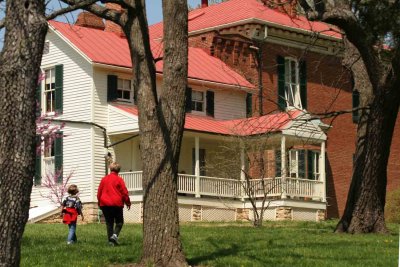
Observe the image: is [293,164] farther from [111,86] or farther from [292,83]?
[111,86]

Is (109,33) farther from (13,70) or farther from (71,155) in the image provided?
(13,70)

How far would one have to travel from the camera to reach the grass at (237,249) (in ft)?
46.6

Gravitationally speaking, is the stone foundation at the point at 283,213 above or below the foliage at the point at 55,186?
below

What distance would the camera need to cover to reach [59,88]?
3278 centimetres

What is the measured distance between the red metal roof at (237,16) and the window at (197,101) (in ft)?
11.5

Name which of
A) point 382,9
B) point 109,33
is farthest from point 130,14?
point 109,33

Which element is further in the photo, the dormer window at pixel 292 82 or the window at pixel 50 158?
the dormer window at pixel 292 82

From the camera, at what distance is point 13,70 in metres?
9.57

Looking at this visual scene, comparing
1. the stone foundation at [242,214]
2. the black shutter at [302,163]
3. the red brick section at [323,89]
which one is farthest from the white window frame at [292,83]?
the stone foundation at [242,214]

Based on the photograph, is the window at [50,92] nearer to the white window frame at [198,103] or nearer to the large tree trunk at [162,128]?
the white window frame at [198,103]

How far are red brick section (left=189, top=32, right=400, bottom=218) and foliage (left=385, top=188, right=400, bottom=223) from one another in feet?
18.6

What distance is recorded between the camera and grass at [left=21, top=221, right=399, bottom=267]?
46.6ft

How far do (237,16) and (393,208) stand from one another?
→ 10.2 meters

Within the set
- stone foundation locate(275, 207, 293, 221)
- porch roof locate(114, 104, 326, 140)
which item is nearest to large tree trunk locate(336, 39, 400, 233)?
porch roof locate(114, 104, 326, 140)
